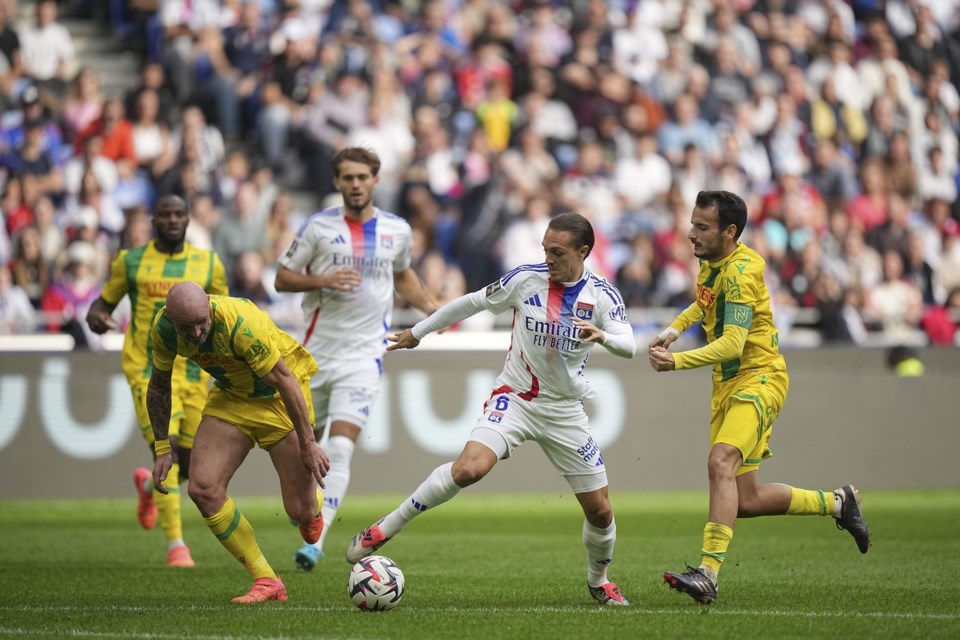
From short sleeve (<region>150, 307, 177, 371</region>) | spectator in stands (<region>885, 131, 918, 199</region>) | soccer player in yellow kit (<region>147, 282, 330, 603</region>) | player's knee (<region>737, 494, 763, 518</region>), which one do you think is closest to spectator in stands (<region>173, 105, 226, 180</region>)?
soccer player in yellow kit (<region>147, 282, 330, 603</region>)

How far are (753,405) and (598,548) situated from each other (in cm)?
119

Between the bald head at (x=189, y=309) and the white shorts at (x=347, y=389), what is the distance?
2.94 metres

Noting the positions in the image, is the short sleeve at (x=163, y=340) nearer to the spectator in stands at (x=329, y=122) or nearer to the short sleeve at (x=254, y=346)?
the short sleeve at (x=254, y=346)

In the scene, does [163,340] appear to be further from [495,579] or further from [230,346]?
[495,579]

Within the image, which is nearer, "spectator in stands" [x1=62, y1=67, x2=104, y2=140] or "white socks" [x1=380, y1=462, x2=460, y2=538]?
"white socks" [x1=380, y1=462, x2=460, y2=538]

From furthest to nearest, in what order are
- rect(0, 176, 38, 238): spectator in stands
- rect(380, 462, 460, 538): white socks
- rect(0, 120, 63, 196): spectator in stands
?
rect(0, 120, 63, 196): spectator in stands
rect(0, 176, 38, 238): spectator in stands
rect(380, 462, 460, 538): white socks

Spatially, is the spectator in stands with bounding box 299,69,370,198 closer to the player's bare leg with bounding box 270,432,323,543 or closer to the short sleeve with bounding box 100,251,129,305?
the short sleeve with bounding box 100,251,129,305

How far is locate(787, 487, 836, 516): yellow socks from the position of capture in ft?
28.9

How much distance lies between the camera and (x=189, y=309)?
735 centimetres

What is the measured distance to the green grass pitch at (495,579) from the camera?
7164 millimetres

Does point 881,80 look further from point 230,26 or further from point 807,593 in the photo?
point 807,593

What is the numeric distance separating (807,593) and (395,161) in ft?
36.5

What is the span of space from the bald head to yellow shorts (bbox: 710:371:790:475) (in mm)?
2857

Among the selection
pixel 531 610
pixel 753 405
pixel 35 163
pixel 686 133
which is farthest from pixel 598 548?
pixel 686 133
